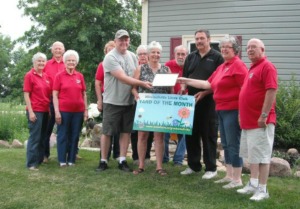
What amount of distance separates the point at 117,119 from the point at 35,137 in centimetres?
115

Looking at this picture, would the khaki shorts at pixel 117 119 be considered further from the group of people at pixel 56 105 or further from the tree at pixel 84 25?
the tree at pixel 84 25

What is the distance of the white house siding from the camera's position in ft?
26.2

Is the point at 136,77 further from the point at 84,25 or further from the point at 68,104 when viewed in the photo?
the point at 84,25

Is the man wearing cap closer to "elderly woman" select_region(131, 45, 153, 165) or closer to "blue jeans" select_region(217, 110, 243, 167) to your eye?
"elderly woman" select_region(131, 45, 153, 165)

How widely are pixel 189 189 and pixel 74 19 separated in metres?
13.9

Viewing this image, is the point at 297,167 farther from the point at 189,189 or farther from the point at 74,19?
the point at 74,19

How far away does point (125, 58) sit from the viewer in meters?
5.04

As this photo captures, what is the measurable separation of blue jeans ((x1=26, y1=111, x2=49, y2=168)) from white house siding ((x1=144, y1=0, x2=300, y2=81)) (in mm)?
4474

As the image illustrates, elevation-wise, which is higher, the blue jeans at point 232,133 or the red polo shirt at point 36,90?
the red polo shirt at point 36,90

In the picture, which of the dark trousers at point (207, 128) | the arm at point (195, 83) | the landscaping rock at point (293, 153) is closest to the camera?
the arm at point (195, 83)

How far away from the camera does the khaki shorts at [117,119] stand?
16.4 feet

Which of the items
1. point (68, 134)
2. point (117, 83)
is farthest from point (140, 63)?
point (68, 134)

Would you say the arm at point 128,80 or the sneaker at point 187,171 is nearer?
the arm at point 128,80

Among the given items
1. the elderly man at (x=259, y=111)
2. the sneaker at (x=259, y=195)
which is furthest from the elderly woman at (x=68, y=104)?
the sneaker at (x=259, y=195)
